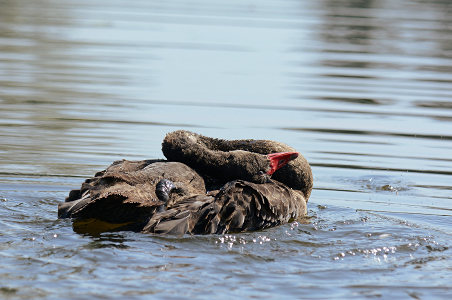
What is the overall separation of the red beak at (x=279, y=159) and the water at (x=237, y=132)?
2.27 feet

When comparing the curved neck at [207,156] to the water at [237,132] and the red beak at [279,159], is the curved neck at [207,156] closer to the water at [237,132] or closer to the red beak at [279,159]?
the red beak at [279,159]

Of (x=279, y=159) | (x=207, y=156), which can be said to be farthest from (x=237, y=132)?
(x=207, y=156)

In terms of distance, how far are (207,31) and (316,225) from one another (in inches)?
685

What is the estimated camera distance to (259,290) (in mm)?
5891

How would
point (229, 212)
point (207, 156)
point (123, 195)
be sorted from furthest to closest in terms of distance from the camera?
point (207, 156) < point (229, 212) < point (123, 195)

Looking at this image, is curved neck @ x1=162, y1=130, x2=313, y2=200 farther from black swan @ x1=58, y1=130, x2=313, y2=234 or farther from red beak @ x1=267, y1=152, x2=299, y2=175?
red beak @ x1=267, y1=152, x2=299, y2=175

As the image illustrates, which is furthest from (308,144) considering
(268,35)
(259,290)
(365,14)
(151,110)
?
(365,14)

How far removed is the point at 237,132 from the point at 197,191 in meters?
4.55

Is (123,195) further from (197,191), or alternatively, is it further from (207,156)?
(207,156)

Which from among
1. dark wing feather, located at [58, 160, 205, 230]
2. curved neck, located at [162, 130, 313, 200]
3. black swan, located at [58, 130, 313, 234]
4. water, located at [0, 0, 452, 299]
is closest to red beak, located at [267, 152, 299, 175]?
black swan, located at [58, 130, 313, 234]

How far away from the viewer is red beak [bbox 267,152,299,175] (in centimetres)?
880

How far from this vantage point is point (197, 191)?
8031 millimetres

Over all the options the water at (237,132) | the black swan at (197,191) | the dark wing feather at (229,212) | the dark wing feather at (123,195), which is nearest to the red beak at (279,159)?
the black swan at (197,191)

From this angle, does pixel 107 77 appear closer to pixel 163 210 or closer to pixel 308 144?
pixel 308 144
